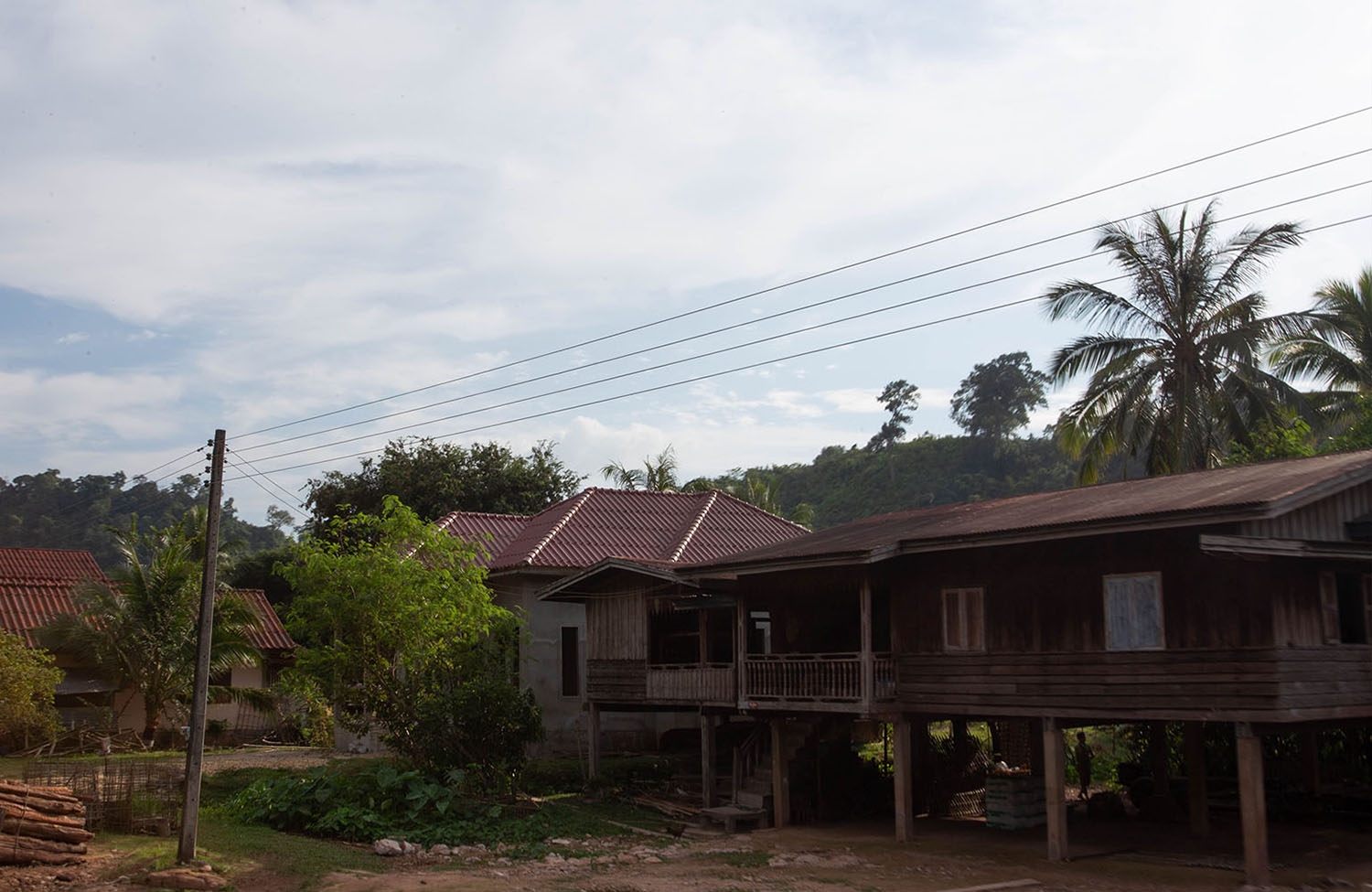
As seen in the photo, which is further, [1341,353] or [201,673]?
[1341,353]

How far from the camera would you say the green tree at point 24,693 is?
2617 centimetres

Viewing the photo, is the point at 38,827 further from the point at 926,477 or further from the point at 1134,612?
the point at 926,477

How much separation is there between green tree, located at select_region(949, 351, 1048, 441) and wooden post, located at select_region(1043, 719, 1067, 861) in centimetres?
5563

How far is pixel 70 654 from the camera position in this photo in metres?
30.9

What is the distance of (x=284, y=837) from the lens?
1889cm

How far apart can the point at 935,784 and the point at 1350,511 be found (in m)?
10.0

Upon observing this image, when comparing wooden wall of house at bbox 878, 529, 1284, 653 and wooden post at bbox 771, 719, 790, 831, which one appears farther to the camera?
wooden post at bbox 771, 719, 790, 831

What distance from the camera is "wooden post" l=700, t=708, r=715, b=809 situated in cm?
2269

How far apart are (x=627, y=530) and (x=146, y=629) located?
12.7 meters

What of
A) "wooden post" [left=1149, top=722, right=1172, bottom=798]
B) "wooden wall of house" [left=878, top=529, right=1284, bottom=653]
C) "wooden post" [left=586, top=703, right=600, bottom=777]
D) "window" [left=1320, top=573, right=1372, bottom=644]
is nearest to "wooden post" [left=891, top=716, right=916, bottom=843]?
"wooden wall of house" [left=878, top=529, right=1284, bottom=653]

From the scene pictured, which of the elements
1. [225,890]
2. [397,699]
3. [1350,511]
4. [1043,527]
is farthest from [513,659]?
[1350,511]

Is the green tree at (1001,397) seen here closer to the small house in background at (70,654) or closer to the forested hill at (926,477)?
the forested hill at (926,477)

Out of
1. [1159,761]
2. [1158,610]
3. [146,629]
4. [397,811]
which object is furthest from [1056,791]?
[146,629]

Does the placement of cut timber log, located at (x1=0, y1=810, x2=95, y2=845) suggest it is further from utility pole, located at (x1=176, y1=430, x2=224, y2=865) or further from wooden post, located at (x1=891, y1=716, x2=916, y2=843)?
wooden post, located at (x1=891, y1=716, x2=916, y2=843)
